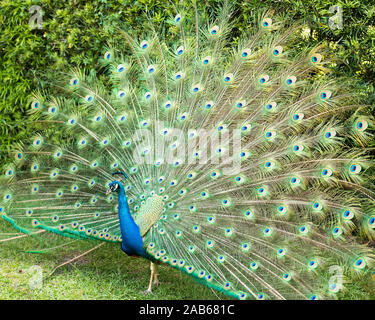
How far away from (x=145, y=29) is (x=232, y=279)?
9.35 feet

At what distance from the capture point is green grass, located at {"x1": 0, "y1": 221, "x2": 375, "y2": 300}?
11.9 feet

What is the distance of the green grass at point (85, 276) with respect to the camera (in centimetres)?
362

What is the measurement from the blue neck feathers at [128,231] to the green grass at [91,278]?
0.47 m

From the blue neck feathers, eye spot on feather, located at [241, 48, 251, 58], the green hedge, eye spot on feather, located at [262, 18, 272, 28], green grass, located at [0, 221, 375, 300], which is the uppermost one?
the green hedge

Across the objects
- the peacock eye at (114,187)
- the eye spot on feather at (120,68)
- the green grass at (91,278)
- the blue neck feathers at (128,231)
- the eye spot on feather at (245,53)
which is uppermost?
the eye spot on feather at (245,53)

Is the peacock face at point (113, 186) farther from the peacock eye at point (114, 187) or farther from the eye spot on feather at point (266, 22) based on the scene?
the eye spot on feather at point (266, 22)

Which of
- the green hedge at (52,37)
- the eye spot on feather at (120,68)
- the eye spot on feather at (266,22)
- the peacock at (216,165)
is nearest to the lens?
the peacock at (216,165)

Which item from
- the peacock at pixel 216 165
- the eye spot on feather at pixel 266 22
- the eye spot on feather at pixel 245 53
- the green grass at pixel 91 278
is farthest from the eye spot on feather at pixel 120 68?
the green grass at pixel 91 278

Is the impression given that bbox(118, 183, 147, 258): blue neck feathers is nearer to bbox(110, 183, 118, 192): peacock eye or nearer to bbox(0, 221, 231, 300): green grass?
bbox(110, 183, 118, 192): peacock eye

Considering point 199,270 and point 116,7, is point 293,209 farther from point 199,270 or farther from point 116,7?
point 116,7

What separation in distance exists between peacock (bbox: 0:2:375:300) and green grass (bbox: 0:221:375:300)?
256mm

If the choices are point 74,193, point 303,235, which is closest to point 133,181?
point 74,193

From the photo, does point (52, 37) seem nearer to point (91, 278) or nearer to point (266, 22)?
point (266, 22)

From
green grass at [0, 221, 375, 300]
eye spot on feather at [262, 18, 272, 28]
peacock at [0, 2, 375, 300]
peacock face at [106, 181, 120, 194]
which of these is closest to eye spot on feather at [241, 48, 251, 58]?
peacock at [0, 2, 375, 300]
